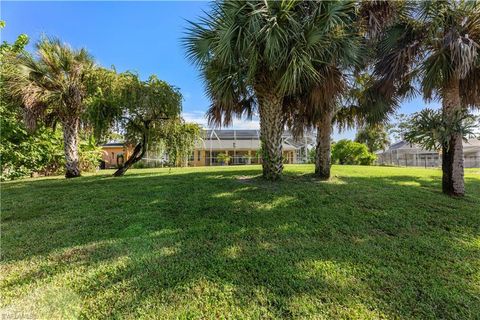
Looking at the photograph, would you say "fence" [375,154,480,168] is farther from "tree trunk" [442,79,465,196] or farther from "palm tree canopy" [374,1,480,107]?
"palm tree canopy" [374,1,480,107]

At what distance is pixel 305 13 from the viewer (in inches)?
255

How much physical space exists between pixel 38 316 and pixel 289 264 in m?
2.66

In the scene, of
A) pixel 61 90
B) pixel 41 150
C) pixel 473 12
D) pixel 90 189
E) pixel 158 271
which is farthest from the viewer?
pixel 41 150

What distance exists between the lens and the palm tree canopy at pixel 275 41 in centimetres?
582

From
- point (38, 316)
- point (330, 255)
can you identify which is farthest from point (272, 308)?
point (38, 316)

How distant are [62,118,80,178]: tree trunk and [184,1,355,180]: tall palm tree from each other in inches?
252

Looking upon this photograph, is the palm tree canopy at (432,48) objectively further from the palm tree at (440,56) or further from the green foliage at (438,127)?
the green foliage at (438,127)

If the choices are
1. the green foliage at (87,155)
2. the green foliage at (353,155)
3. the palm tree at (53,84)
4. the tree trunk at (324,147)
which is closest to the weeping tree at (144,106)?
the palm tree at (53,84)

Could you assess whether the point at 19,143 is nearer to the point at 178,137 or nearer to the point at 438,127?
the point at 178,137

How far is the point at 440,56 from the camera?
6090mm

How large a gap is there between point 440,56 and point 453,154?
8.67ft

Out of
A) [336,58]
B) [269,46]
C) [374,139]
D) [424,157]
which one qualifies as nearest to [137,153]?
[269,46]

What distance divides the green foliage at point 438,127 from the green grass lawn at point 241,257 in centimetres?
164

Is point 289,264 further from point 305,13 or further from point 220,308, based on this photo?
point 305,13
